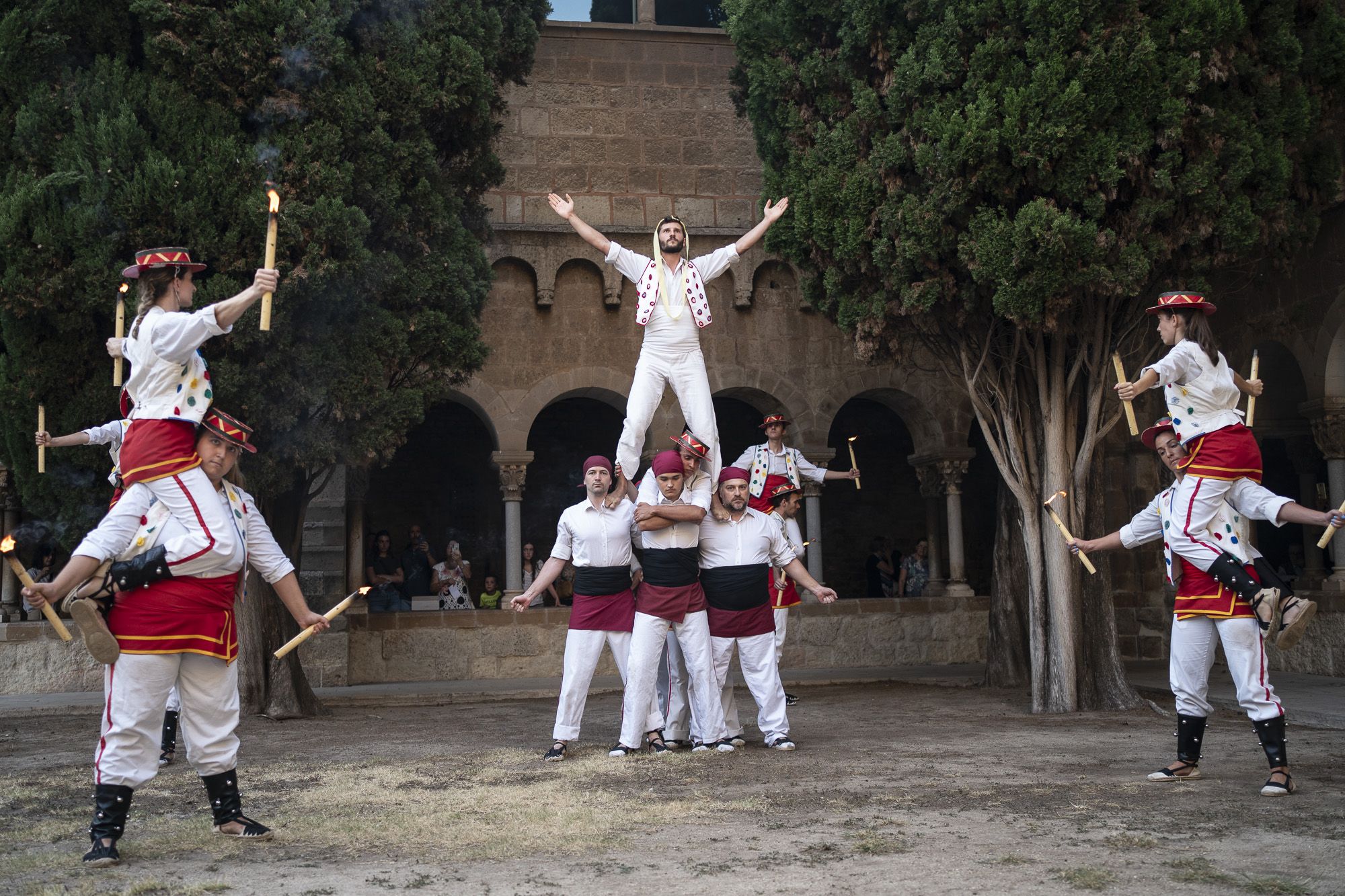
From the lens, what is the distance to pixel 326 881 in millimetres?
4363

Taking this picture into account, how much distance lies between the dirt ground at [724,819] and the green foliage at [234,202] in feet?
9.48

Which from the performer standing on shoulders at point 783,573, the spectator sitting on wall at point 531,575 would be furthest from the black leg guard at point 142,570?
the spectator sitting on wall at point 531,575

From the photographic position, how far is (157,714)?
5.09 meters

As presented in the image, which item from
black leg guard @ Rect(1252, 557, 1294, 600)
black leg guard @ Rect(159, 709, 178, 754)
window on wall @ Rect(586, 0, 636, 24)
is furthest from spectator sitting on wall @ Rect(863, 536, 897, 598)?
black leg guard @ Rect(1252, 557, 1294, 600)

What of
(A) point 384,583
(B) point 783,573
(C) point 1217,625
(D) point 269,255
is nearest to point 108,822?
(D) point 269,255

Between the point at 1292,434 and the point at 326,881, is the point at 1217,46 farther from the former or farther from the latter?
the point at 326,881

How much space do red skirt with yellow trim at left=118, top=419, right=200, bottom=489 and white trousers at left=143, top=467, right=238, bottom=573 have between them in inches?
1.4

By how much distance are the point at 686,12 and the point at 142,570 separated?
13.4 meters

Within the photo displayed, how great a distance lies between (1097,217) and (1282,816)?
5510mm

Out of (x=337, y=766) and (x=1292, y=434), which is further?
(x=1292, y=434)

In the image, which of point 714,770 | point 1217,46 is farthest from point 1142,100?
point 714,770

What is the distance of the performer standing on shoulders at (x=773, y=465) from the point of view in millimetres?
11523

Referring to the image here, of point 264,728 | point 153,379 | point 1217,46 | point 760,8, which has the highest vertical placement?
point 760,8

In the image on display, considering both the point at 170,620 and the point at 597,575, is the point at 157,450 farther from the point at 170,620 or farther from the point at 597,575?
the point at 597,575
